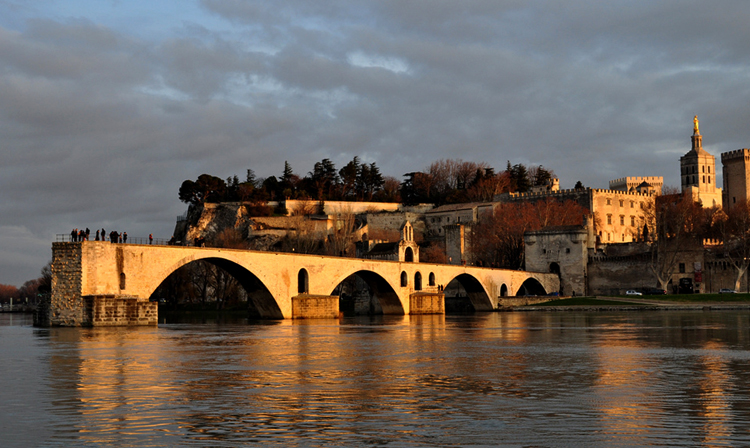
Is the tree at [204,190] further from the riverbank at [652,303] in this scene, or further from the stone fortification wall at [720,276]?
the stone fortification wall at [720,276]

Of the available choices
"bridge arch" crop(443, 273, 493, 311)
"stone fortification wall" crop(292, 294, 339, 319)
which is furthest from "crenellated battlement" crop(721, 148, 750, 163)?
"stone fortification wall" crop(292, 294, 339, 319)

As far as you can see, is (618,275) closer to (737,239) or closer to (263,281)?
(737,239)

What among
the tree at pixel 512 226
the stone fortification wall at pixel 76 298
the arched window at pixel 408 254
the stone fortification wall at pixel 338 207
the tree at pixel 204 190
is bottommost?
the stone fortification wall at pixel 76 298

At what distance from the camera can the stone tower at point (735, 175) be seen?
124062 millimetres

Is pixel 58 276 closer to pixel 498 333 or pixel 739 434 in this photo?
pixel 498 333

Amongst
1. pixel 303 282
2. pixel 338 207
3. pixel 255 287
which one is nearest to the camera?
pixel 255 287

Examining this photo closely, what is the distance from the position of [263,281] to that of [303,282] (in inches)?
212

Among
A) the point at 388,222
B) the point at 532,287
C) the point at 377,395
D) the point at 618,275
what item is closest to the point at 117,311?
the point at 377,395

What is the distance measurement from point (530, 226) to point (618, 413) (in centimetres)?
7972

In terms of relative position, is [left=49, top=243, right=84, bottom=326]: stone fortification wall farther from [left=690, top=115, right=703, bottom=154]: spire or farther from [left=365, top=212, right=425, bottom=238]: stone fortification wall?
[left=690, top=115, right=703, bottom=154]: spire

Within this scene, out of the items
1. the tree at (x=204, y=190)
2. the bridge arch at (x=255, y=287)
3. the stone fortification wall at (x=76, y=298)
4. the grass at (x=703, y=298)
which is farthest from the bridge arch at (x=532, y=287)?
the stone fortification wall at (x=76, y=298)

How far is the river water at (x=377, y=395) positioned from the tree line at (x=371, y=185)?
288ft

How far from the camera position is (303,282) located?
56.6 meters

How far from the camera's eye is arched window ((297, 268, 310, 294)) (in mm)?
56000
